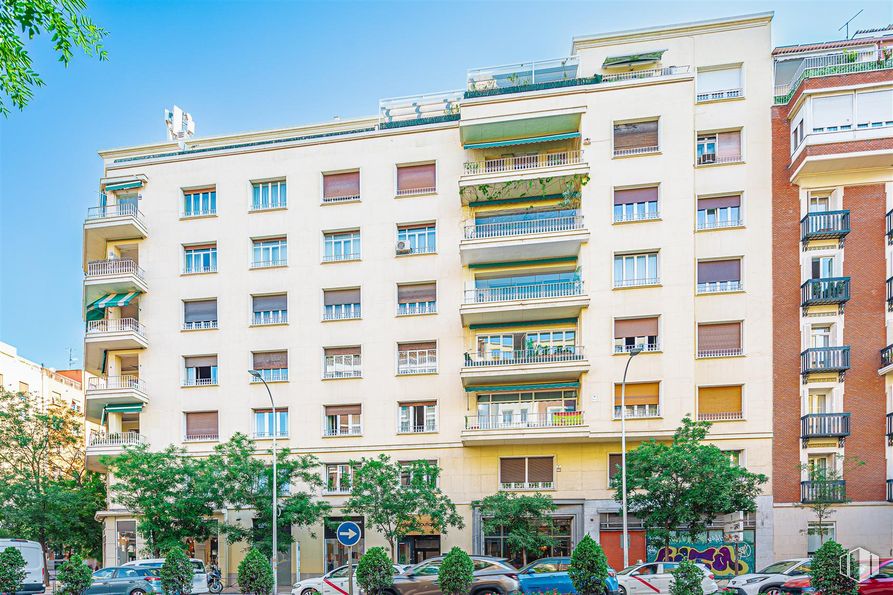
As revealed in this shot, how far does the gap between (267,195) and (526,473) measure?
742 inches

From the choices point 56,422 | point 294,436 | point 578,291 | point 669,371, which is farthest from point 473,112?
point 56,422

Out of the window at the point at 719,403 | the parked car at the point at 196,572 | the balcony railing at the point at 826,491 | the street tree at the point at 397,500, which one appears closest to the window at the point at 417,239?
the street tree at the point at 397,500

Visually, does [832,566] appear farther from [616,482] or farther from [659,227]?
[659,227]

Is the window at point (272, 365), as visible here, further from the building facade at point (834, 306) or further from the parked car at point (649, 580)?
the building facade at point (834, 306)

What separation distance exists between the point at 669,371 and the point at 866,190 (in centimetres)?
1165

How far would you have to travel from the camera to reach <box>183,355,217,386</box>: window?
34.0 m

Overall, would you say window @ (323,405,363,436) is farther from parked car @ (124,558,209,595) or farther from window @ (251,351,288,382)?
parked car @ (124,558,209,595)

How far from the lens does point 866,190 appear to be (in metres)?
29.6

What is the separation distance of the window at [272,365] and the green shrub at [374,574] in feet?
53.4

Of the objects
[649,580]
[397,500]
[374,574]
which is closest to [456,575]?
[374,574]

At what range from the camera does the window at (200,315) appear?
113 ft

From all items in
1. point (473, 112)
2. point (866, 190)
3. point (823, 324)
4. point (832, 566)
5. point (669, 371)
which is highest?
point (473, 112)

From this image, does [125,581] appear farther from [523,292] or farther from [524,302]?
[523,292]

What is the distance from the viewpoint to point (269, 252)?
1359 inches
